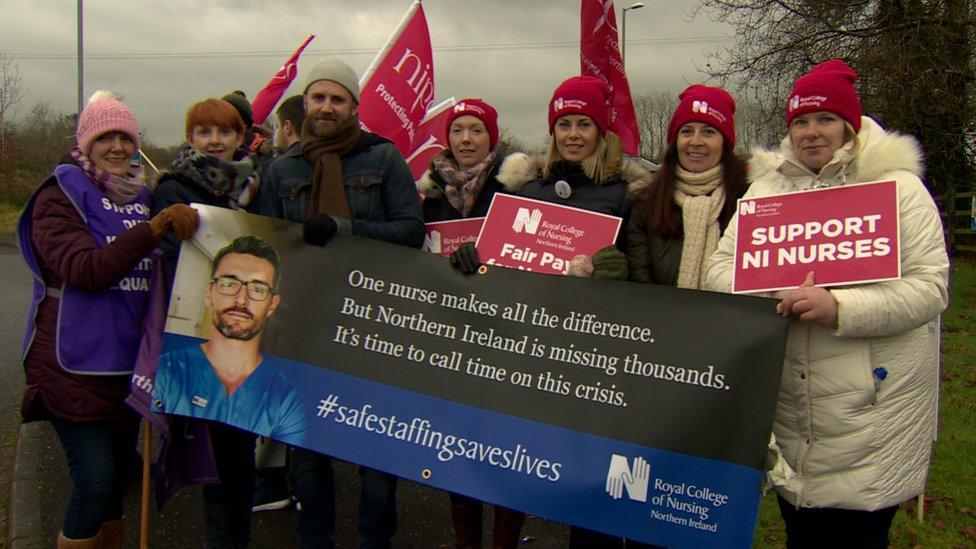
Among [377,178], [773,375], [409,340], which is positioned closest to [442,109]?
[377,178]

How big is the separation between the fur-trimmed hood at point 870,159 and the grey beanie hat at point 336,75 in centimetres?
184

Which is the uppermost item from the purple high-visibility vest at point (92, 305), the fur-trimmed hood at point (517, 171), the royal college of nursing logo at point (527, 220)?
the fur-trimmed hood at point (517, 171)

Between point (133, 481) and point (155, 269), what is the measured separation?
2.28 metres

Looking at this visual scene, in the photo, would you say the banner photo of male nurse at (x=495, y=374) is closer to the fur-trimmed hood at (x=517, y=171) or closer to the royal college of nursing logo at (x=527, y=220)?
the royal college of nursing logo at (x=527, y=220)

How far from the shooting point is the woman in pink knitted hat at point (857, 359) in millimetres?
2514

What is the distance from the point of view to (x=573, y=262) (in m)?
3.20

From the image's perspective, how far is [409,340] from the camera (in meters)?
3.14

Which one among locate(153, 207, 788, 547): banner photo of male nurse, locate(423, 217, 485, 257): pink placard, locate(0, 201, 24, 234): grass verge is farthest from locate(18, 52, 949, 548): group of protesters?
locate(0, 201, 24, 234): grass verge

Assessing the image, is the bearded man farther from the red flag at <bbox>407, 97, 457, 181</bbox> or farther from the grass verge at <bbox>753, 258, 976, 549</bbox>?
the red flag at <bbox>407, 97, 457, 181</bbox>

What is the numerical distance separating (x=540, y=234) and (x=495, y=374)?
701 mm

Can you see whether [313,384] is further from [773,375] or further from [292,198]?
[773,375]

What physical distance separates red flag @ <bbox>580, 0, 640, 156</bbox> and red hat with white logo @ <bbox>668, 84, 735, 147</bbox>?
327 centimetres

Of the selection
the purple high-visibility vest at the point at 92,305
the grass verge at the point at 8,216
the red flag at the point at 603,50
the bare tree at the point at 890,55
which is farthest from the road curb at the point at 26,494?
→ the grass verge at the point at 8,216

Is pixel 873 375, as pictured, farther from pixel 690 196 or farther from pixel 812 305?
pixel 690 196
